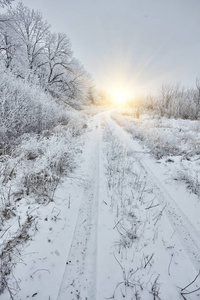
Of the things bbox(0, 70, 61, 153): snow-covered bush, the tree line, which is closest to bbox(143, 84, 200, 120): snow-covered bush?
the tree line

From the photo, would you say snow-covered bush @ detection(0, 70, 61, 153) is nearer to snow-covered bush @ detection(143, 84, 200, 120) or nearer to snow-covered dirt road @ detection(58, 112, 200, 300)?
snow-covered dirt road @ detection(58, 112, 200, 300)

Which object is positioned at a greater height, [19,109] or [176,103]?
[176,103]

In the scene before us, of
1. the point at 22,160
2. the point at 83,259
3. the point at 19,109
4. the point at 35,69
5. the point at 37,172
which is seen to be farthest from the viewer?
the point at 35,69

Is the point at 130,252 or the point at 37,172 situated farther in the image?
the point at 37,172

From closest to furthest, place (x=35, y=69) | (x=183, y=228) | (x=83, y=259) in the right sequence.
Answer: (x=83, y=259), (x=183, y=228), (x=35, y=69)

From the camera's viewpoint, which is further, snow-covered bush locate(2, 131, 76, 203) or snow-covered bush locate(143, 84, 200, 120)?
snow-covered bush locate(143, 84, 200, 120)

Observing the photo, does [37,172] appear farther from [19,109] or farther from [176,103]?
[176,103]

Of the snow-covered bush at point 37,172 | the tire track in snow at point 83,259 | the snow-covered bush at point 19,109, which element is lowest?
the tire track in snow at point 83,259

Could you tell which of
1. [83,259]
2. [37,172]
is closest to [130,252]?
[83,259]

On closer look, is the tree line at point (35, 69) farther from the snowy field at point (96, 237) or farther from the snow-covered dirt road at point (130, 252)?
the snow-covered dirt road at point (130, 252)

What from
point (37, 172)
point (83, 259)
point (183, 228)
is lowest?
point (83, 259)

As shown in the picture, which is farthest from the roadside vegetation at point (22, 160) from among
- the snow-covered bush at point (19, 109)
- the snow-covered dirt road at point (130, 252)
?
the snow-covered dirt road at point (130, 252)

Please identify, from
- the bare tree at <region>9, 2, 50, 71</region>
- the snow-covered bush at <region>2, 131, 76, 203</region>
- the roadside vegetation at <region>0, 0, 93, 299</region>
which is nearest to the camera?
the roadside vegetation at <region>0, 0, 93, 299</region>

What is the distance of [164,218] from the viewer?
2.43 meters
